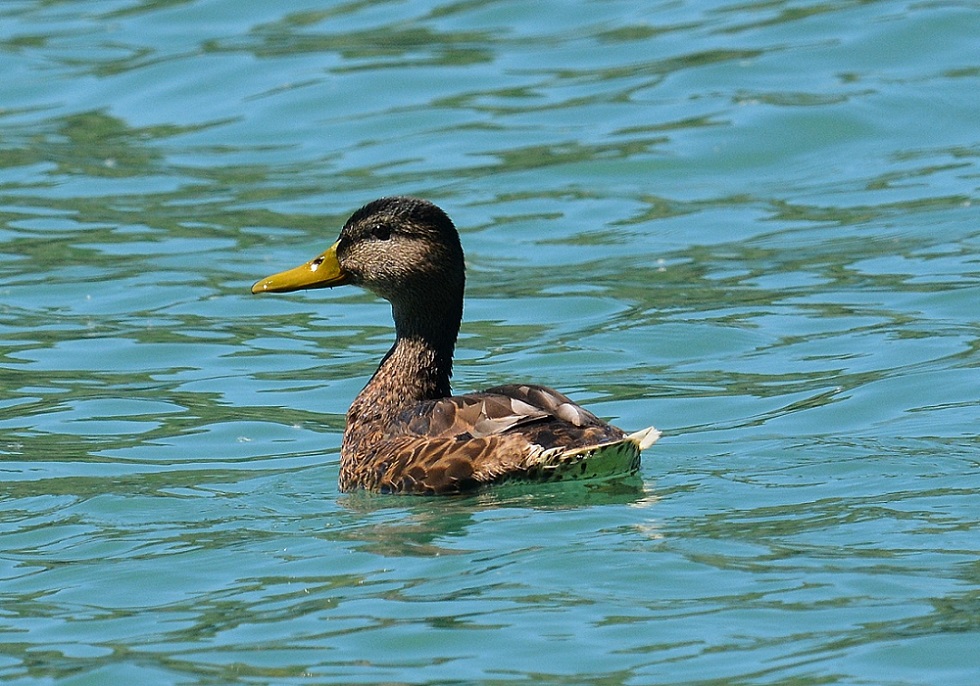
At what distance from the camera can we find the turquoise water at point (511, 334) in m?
7.23

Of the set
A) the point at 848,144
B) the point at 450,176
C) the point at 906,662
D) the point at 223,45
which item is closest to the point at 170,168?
the point at 450,176

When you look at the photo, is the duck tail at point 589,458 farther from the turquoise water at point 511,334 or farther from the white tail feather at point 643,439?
the turquoise water at point 511,334

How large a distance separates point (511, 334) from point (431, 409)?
3.98m

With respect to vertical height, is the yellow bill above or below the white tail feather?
above

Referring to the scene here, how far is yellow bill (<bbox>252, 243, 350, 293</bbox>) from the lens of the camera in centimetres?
1031

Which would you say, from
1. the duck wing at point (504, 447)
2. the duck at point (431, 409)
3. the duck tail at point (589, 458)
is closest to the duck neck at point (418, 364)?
the duck at point (431, 409)

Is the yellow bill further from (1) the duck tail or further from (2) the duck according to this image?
(1) the duck tail

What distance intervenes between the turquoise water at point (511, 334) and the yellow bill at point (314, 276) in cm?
93

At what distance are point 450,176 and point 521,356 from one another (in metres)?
4.80

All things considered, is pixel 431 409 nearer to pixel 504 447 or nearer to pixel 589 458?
pixel 504 447

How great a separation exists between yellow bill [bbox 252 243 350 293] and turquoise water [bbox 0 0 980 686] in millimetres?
930

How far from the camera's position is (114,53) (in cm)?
2128

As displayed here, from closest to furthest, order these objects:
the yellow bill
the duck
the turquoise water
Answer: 1. the turquoise water
2. the duck
3. the yellow bill

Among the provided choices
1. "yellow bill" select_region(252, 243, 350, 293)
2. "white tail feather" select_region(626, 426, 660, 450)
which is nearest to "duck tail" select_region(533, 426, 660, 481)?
"white tail feather" select_region(626, 426, 660, 450)
